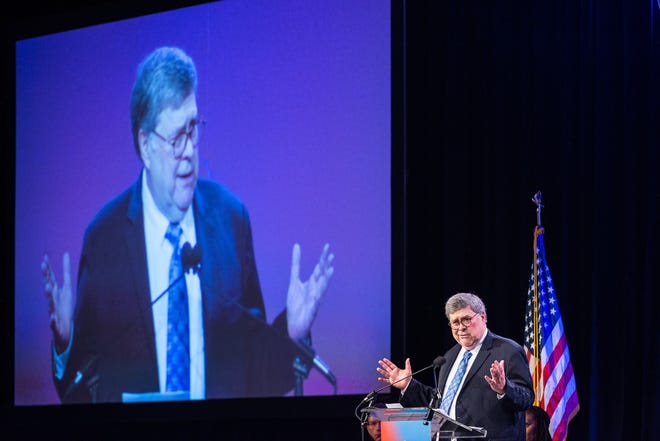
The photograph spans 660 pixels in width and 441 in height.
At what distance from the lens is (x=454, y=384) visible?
460 centimetres

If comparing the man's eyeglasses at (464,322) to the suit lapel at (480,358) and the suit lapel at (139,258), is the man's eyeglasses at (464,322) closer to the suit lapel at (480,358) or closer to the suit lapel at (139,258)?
the suit lapel at (480,358)

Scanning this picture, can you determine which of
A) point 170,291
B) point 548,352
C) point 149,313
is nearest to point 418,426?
point 548,352

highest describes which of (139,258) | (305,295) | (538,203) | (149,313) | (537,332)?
(538,203)

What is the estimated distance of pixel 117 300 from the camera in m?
7.35

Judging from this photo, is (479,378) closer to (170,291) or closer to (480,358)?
(480,358)

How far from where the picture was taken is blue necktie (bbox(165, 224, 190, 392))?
23.1 ft

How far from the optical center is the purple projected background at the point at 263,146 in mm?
6785

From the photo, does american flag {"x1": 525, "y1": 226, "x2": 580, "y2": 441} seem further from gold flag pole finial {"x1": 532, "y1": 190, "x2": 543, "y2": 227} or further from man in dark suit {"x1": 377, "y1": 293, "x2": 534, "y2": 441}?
man in dark suit {"x1": 377, "y1": 293, "x2": 534, "y2": 441}

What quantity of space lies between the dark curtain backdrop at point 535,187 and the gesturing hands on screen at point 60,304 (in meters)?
0.81

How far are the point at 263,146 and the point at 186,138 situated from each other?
65cm

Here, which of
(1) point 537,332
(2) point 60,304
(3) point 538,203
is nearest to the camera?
(1) point 537,332

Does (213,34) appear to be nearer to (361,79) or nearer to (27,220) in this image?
(361,79)

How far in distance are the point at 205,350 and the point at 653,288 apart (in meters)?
3.35

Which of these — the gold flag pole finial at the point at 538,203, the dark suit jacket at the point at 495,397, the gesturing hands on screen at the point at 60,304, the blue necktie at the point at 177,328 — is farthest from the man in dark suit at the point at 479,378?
the gesturing hands on screen at the point at 60,304
